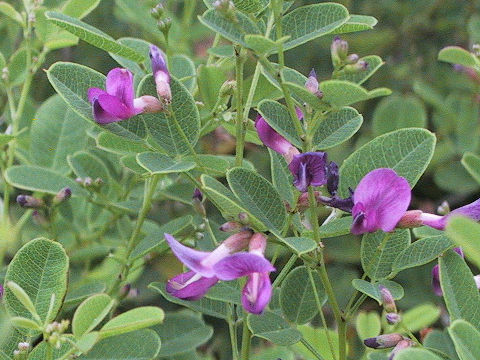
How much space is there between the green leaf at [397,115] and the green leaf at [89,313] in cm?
101

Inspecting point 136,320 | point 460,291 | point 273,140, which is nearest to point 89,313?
point 136,320

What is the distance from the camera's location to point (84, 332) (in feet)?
2.64

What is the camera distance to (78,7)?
1.22 meters

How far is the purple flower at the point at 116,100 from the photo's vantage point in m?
0.85

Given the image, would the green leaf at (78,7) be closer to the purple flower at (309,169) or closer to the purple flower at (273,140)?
the purple flower at (273,140)

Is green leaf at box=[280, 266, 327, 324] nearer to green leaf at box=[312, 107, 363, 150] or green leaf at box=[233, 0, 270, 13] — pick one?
green leaf at box=[312, 107, 363, 150]

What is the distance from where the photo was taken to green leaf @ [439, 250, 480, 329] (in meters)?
0.82

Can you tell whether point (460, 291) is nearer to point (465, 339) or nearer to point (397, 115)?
point (465, 339)

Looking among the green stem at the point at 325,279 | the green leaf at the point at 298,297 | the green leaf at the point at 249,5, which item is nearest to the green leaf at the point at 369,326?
the green leaf at the point at 298,297

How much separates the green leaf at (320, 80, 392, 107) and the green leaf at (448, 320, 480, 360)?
213 mm

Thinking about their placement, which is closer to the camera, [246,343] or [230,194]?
[230,194]

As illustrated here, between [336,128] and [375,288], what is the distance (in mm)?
172

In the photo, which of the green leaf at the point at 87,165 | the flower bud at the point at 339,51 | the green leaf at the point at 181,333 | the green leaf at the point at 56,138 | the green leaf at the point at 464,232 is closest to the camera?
the green leaf at the point at 464,232

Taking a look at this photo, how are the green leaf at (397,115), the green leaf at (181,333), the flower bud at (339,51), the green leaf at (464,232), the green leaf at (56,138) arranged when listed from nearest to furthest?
1. the green leaf at (464,232)
2. the flower bud at (339,51)
3. the green leaf at (181,333)
4. the green leaf at (56,138)
5. the green leaf at (397,115)
